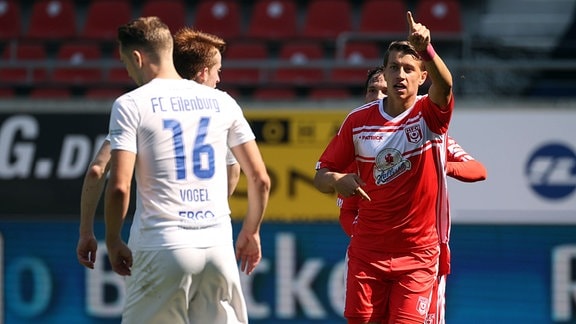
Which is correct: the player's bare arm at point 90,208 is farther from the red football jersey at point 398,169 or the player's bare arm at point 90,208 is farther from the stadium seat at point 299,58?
the stadium seat at point 299,58

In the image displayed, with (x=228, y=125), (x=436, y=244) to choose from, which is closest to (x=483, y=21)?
(x=436, y=244)

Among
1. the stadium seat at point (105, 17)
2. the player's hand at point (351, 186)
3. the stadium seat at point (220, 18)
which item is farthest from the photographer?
the stadium seat at point (105, 17)

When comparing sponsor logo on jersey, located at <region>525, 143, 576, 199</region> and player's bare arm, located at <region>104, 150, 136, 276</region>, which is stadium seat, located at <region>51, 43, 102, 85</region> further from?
player's bare arm, located at <region>104, 150, 136, 276</region>

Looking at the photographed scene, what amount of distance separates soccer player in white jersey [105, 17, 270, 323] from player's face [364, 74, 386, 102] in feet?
7.15

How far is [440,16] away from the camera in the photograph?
14.6 metres

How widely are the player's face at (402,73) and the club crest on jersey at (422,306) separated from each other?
3.86 ft

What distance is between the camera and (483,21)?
49.3 ft

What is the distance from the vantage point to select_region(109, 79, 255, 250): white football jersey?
5.10 meters

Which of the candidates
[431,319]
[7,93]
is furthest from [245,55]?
[431,319]

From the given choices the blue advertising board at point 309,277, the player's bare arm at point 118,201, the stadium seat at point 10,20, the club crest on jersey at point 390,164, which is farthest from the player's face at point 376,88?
the stadium seat at point 10,20

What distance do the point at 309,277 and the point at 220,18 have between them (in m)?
5.24

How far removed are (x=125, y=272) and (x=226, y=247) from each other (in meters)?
0.50

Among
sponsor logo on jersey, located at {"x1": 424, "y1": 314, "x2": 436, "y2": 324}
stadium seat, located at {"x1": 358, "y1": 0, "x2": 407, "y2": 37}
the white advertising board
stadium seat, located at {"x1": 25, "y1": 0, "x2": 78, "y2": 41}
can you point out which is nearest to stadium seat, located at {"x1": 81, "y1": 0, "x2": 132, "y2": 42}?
stadium seat, located at {"x1": 25, "y1": 0, "x2": 78, "y2": 41}

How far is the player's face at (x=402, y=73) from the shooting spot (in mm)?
6215
